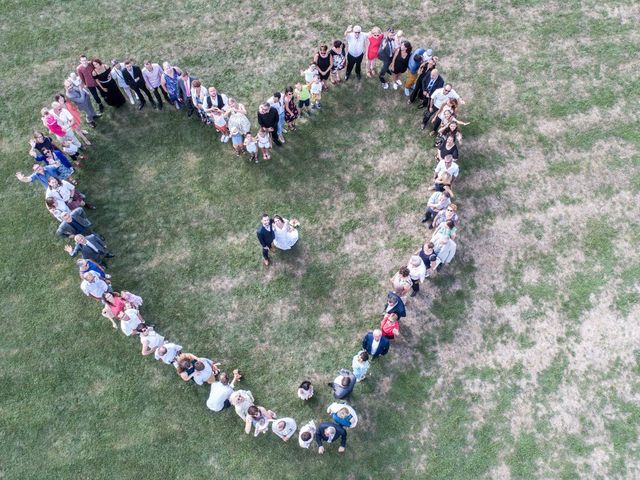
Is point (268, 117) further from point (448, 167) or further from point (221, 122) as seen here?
point (448, 167)

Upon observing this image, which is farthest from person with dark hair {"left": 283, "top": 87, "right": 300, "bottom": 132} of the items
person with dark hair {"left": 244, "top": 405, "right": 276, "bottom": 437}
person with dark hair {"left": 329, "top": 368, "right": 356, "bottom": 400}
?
person with dark hair {"left": 244, "top": 405, "right": 276, "bottom": 437}

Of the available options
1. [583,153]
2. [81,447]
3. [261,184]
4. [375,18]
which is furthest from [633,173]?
[81,447]

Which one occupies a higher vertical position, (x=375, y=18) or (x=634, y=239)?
(x=375, y=18)

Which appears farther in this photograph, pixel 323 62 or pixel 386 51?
pixel 386 51

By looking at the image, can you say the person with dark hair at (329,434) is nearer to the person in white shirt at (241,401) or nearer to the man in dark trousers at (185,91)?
the person in white shirt at (241,401)

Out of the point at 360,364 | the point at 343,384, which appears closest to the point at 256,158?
the point at 360,364

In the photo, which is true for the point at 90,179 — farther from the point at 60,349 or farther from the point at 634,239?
the point at 634,239
